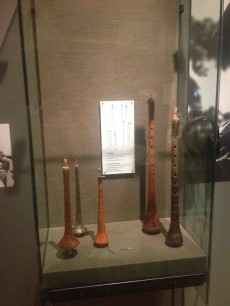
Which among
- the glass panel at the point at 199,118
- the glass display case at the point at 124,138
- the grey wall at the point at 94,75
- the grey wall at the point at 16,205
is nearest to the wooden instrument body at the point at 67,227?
the glass display case at the point at 124,138

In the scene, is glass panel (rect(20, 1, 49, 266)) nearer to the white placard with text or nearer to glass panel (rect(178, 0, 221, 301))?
the white placard with text

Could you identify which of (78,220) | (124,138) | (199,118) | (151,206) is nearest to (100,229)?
(78,220)

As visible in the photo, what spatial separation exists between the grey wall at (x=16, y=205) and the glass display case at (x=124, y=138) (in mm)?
118

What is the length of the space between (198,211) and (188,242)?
0.12 meters

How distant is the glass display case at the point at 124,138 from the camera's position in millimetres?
988

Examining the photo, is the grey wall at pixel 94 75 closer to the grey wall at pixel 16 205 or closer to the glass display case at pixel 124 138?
the glass display case at pixel 124 138

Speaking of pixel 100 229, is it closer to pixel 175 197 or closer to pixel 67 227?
pixel 67 227

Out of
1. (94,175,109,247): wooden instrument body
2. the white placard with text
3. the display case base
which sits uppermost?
the white placard with text

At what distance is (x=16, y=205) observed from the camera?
121 cm

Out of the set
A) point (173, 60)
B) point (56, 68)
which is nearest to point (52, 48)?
point (56, 68)

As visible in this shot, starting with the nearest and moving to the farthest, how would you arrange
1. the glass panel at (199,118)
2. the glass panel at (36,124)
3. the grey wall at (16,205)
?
1. the glass panel at (36,124)
2. the glass panel at (199,118)
3. the grey wall at (16,205)

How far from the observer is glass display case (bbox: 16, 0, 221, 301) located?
38.9 inches

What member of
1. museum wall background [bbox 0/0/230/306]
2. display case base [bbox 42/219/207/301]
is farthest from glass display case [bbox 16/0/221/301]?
museum wall background [bbox 0/0/230/306]

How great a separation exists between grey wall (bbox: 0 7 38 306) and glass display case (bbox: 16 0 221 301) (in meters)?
0.12
